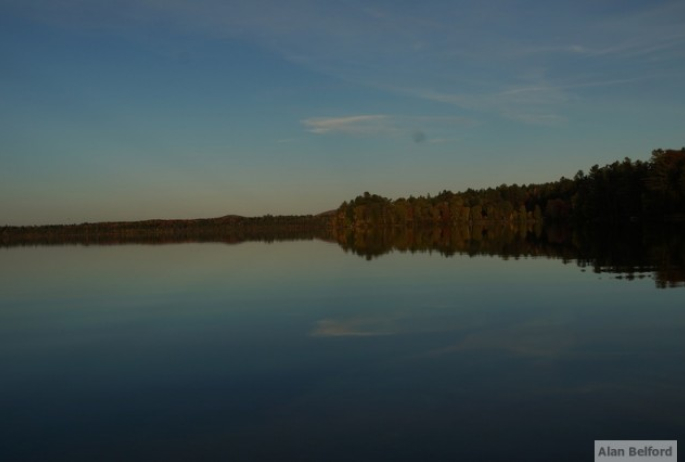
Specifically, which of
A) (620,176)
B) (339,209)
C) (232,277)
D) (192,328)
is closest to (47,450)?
(192,328)

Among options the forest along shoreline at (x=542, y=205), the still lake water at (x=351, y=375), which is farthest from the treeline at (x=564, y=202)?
the still lake water at (x=351, y=375)

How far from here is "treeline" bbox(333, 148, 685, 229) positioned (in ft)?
276

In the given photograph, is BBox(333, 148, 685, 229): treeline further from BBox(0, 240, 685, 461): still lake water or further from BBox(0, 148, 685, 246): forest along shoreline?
BBox(0, 240, 685, 461): still lake water

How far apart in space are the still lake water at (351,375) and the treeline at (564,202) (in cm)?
6882

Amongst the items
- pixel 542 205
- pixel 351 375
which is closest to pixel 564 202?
pixel 542 205

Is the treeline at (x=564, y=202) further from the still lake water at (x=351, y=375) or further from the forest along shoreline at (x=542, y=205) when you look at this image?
the still lake water at (x=351, y=375)

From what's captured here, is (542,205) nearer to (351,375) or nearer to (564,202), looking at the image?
(564,202)

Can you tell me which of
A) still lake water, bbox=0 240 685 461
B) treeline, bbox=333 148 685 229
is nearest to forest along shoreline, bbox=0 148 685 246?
treeline, bbox=333 148 685 229

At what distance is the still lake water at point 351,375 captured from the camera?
27.7 ft

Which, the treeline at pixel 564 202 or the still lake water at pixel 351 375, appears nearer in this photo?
the still lake water at pixel 351 375

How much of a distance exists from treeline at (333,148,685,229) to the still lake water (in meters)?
68.8

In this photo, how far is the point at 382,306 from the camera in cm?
2014

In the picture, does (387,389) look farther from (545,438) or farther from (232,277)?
(232,277)

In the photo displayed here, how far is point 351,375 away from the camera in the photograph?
11.6 metres
